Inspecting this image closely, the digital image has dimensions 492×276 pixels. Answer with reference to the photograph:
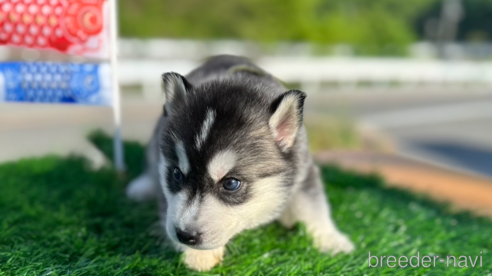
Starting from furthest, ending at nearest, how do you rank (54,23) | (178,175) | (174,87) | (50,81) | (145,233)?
(50,81), (54,23), (145,233), (174,87), (178,175)

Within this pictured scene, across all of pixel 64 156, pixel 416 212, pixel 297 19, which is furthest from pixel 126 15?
pixel 416 212

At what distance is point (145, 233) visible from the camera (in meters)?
3.39

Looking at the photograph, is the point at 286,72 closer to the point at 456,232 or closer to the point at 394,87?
the point at 394,87

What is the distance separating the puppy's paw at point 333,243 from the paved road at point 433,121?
421cm

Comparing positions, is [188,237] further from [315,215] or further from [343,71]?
[343,71]

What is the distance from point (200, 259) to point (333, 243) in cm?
107

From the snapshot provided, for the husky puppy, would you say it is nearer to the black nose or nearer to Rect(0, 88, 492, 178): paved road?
the black nose

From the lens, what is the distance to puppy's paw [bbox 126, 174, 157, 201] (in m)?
4.15

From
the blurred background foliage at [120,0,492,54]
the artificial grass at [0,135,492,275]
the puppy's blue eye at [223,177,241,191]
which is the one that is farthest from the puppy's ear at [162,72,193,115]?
the blurred background foliage at [120,0,492,54]

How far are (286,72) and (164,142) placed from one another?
48.0ft

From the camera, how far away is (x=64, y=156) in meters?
5.30

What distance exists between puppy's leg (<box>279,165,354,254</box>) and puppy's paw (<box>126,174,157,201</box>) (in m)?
1.32

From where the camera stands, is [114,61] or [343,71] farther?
[343,71]

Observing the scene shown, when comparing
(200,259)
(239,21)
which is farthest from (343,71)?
(200,259)
